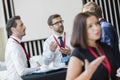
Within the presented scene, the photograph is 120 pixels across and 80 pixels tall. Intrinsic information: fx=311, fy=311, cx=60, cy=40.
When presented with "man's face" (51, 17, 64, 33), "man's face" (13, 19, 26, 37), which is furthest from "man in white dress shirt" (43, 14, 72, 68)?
"man's face" (13, 19, 26, 37)

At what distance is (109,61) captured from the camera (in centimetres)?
194

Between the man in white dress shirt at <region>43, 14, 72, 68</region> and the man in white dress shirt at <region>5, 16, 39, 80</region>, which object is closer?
the man in white dress shirt at <region>5, 16, 39, 80</region>

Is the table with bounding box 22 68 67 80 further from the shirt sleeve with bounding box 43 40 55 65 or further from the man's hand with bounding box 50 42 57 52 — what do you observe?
the shirt sleeve with bounding box 43 40 55 65

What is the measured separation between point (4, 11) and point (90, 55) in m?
4.45

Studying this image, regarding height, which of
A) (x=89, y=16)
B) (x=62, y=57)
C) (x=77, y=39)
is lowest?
(x=62, y=57)

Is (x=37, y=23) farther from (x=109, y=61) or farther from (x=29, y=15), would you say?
(x=109, y=61)

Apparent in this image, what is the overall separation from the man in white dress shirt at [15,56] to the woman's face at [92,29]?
1169 mm

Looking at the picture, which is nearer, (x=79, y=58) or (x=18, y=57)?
(x=79, y=58)

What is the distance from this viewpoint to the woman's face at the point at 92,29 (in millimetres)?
1925

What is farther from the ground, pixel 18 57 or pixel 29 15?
pixel 29 15

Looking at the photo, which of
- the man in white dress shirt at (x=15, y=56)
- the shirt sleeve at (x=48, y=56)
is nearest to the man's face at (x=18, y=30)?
the man in white dress shirt at (x=15, y=56)

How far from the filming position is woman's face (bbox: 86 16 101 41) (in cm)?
192

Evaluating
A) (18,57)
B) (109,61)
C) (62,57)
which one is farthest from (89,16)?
(62,57)

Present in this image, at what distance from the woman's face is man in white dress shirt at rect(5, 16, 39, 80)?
117 cm
